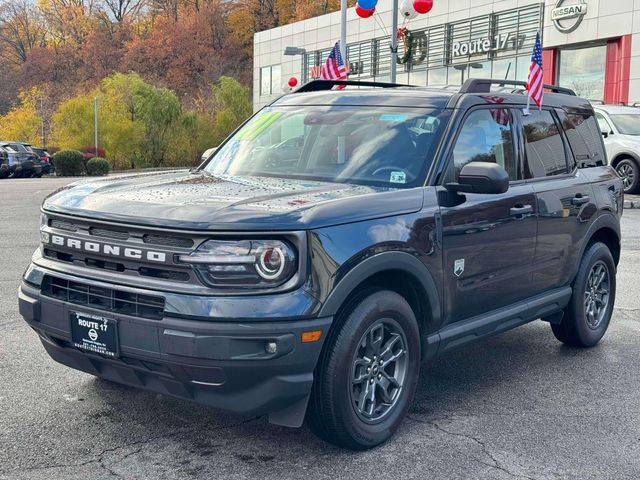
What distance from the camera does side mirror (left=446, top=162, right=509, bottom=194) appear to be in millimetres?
4270

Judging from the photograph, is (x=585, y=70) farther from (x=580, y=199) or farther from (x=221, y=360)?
(x=221, y=360)

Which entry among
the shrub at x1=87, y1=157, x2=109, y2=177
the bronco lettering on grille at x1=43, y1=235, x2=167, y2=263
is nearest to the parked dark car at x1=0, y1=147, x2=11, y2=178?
the shrub at x1=87, y1=157, x2=109, y2=177

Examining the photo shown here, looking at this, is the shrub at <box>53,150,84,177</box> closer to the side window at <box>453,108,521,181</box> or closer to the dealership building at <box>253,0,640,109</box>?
the dealership building at <box>253,0,640,109</box>

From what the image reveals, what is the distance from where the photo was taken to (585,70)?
34.1 metres

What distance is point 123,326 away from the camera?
361cm

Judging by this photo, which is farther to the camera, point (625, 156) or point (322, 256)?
point (625, 156)

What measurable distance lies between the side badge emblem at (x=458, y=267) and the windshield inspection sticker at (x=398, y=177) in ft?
1.79

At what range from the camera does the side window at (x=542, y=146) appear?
5.37 metres

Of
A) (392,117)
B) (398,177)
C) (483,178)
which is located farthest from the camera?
(392,117)

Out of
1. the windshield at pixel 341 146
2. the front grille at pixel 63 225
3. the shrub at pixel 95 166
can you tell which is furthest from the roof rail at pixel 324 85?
the shrub at pixel 95 166

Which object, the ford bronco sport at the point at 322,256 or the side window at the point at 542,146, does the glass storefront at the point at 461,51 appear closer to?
the side window at the point at 542,146

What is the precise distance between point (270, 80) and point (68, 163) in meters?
23.8

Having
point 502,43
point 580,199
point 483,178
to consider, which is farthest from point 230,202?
point 502,43

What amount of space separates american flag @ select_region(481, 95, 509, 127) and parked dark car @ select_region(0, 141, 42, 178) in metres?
31.4
